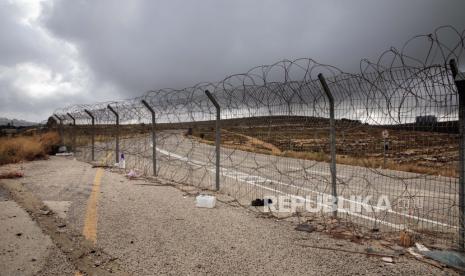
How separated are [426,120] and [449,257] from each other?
5.36 ft

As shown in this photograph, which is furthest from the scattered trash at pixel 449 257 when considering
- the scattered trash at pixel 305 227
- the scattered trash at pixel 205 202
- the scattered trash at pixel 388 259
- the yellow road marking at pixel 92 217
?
the yellow road marking at pixel 92 217

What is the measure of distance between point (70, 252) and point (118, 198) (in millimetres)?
3388

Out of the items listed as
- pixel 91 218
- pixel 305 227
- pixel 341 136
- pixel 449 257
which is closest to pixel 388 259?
pixel 449 257

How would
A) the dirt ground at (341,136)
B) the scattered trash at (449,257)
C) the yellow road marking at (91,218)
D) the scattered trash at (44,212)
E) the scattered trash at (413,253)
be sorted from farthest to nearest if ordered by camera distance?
the scattered trash at (44,212) < the yellow road marking at (91,218) < the dirt ground at (341,136) < the scattered trash at (413,253) < the scattered trash at (449,257)

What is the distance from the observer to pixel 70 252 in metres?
4.83

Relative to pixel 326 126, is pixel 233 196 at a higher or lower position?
lower

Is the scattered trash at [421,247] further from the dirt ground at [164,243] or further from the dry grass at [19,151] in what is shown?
the dry grass at [19,151]

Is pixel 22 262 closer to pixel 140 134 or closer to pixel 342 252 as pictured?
pixel 342 252

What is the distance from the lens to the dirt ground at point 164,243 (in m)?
4.32

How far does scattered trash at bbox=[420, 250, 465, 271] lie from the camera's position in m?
4.26

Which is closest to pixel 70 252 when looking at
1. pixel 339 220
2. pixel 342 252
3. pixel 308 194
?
pixel 342 252

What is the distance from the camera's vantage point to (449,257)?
14.5ft

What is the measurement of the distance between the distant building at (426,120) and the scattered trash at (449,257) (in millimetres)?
1541

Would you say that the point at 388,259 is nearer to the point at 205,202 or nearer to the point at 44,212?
the point at 205,202
